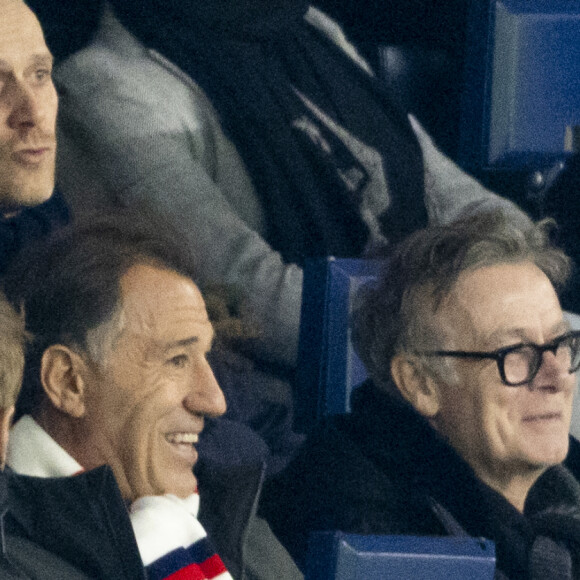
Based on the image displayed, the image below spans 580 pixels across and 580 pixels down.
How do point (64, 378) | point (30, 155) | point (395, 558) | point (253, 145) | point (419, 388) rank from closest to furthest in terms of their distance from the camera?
1. point (395, 558)
2. point (64, 378)
3. point (30, 155)
4. point (419, 388)
5. point (253, 145)

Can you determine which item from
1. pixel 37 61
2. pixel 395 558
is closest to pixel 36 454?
pixel 395 558

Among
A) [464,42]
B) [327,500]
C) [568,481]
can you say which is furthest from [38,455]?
[464,42]

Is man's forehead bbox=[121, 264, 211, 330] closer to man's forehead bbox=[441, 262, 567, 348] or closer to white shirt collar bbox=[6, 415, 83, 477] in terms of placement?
white shirt collar bbox=[6, 415, 83, 477]

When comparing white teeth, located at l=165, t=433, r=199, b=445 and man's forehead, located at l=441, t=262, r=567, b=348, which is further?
man's forehead, located at l=441, t=262, r=567, b=348

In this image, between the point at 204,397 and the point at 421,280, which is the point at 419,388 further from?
the point at 204,397

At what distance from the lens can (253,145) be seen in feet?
5.39

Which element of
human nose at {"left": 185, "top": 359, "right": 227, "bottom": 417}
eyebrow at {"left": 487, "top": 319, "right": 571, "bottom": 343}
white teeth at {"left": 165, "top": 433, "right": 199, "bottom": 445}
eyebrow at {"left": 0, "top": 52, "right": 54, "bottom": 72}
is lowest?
eyebrow at {"left": 487, "top": 319, "right": 571, "bottom": 343}

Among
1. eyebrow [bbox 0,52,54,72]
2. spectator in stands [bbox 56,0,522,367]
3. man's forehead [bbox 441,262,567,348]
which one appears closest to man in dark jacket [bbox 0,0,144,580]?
eyebrow [bbox 0,52,54,72]

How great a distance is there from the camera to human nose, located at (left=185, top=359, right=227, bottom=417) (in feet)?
4.11

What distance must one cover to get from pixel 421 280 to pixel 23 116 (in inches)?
18.2

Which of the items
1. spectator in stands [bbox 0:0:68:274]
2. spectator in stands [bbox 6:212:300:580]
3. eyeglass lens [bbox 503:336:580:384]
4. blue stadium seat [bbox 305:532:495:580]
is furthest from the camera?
eyeglass lens [bbox 503:336:580:384]

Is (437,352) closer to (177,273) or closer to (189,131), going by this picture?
(177,273)

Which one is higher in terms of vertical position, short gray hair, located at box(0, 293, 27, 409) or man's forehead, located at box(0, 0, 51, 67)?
man's forehead, located at box(0, 0, 51, 67)

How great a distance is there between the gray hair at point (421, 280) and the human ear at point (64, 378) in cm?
38
